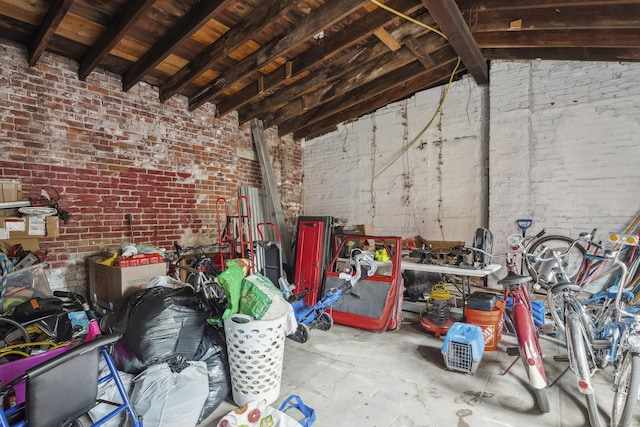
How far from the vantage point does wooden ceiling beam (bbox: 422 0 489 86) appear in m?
2.83

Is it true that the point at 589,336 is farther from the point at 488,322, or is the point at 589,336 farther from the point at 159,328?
the point at 159,328

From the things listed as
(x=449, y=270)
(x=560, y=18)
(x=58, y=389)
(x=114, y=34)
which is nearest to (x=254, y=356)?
(x=58, y=389)

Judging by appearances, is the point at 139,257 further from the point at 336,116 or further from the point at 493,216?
the point at 493,216

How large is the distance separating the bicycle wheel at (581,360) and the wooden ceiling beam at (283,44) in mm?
2839

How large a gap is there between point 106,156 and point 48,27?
138cm

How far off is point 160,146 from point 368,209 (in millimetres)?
3491

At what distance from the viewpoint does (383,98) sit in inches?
205

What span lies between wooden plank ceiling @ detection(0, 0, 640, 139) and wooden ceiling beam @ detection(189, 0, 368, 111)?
0.04 feet

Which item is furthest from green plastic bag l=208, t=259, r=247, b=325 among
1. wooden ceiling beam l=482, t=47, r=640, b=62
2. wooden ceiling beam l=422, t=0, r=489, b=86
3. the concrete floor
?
wooden ceiling beam l=482, t=47, r=640, b=62

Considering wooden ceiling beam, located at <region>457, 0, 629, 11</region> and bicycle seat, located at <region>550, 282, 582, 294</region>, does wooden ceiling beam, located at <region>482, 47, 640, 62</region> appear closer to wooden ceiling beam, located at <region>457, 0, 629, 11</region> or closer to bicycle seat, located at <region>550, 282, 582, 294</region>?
wooden ceiling beam, located at <region>457, 0, 629, 11</region>

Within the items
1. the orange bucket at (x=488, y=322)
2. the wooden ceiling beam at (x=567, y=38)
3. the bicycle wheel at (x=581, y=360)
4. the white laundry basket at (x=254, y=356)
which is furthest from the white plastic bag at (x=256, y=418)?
the wooden ceiling beam at (x=567, y=38)

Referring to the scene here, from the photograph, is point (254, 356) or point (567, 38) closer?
point (254, 356)

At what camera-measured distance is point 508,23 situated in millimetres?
3242

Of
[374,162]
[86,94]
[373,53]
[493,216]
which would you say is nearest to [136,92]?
[86,94]
